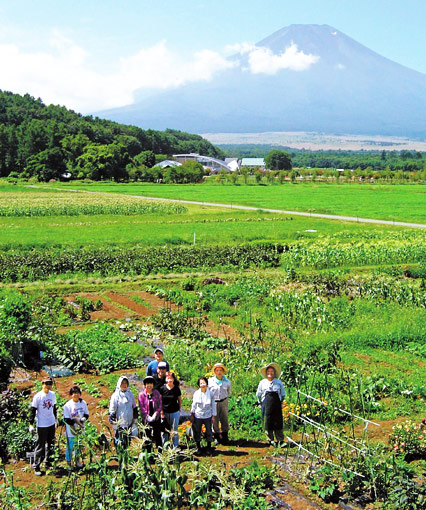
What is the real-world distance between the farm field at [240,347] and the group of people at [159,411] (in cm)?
30

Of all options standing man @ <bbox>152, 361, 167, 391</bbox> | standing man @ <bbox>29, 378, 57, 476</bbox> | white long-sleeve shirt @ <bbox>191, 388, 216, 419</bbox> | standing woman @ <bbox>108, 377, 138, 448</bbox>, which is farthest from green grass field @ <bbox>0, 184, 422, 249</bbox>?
standing woman @ <bbox>108, 377, 138, 448</bbox>

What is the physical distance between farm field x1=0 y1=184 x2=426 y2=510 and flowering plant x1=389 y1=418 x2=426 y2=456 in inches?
1.0

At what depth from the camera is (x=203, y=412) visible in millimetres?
9234

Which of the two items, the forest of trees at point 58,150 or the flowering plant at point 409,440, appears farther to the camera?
the forest of trees at point 58,150

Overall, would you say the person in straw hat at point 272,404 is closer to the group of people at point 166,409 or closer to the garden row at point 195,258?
the group of people at point 166,409

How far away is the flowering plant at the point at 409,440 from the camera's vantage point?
9.02m

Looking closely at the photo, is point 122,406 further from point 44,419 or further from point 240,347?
point 240,347

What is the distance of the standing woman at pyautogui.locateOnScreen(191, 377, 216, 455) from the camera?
9234 millimetres

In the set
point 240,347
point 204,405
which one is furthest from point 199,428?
point 240,347

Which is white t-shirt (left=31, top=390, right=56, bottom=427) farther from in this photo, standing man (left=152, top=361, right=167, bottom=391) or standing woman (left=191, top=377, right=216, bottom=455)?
standing woman (left=191, top=377, right=216, bottom=455)

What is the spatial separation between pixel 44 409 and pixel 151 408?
1580 millimetres

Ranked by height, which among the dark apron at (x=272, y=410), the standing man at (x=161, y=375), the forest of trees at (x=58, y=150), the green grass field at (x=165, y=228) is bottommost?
the dark apron at (x=272, y=410)

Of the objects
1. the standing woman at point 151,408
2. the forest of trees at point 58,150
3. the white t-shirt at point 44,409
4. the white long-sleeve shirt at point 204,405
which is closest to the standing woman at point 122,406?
the standing woman at point 151,408

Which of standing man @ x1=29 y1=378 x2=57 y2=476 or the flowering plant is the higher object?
standing man @ x1=29 y1=378 x2=57 y2=476
